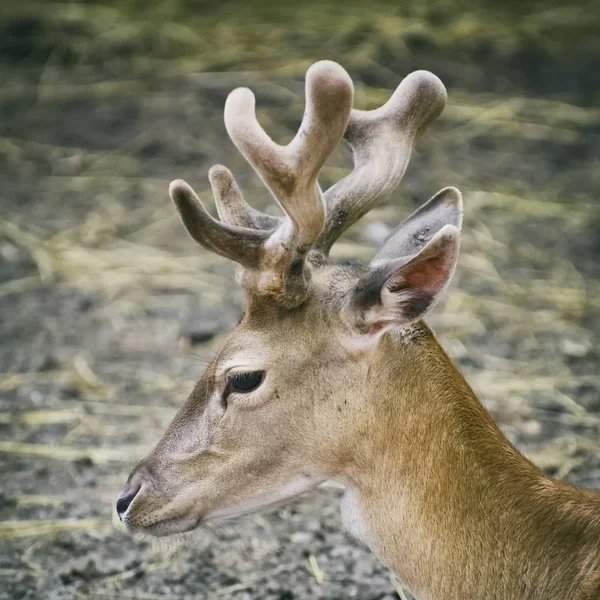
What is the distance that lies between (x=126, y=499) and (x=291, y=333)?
79 centimetres

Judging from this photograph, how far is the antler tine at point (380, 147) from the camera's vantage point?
11.9ft

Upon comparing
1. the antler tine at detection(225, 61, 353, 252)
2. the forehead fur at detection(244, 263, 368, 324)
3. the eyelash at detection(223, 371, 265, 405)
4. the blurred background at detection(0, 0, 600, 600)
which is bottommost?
the blurred background at detection(0, 0, 600, 600)

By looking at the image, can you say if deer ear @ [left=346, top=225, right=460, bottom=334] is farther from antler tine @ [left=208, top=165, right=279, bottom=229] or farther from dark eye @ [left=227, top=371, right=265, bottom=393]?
antler tine @ [left=208, top=165, right=279, bottom=229]

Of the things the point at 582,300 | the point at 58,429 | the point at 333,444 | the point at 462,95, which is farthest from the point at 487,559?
the point at 462,95

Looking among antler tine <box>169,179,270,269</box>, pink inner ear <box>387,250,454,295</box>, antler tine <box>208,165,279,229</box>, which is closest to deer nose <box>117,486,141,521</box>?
antler tine <box>169,179,270,269</box>

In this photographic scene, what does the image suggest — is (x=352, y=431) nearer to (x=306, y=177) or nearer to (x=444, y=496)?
(x=444, y=496)

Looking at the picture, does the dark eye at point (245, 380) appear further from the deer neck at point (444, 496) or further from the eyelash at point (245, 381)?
the deer neck at point (444, 496)

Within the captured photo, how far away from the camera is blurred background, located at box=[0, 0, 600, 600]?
4.79 meters

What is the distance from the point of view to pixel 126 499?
360cm

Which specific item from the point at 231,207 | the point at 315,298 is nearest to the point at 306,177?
the point at 315,298

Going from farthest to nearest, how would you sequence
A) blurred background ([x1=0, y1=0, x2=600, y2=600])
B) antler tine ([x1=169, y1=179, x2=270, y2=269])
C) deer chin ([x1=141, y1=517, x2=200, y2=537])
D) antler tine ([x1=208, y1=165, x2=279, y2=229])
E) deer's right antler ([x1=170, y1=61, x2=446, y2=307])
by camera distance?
blurred background ([x1=0, y1=0, x2=600, y2=600]) < antler tine ([x1=208, y1=165, x2=279, y2=229]) < deer chin ([x1=141, y1=517, x2=200, y2=537]) < antler tine ([x1=169, y1=179, x2=270, y2=269]) < deer's right antler ([x1=170, y1=61, x2=446, y2=307])

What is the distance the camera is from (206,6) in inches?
448

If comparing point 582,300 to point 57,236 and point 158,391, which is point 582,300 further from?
point 57,236

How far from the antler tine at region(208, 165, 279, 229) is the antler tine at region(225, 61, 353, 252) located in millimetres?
404
